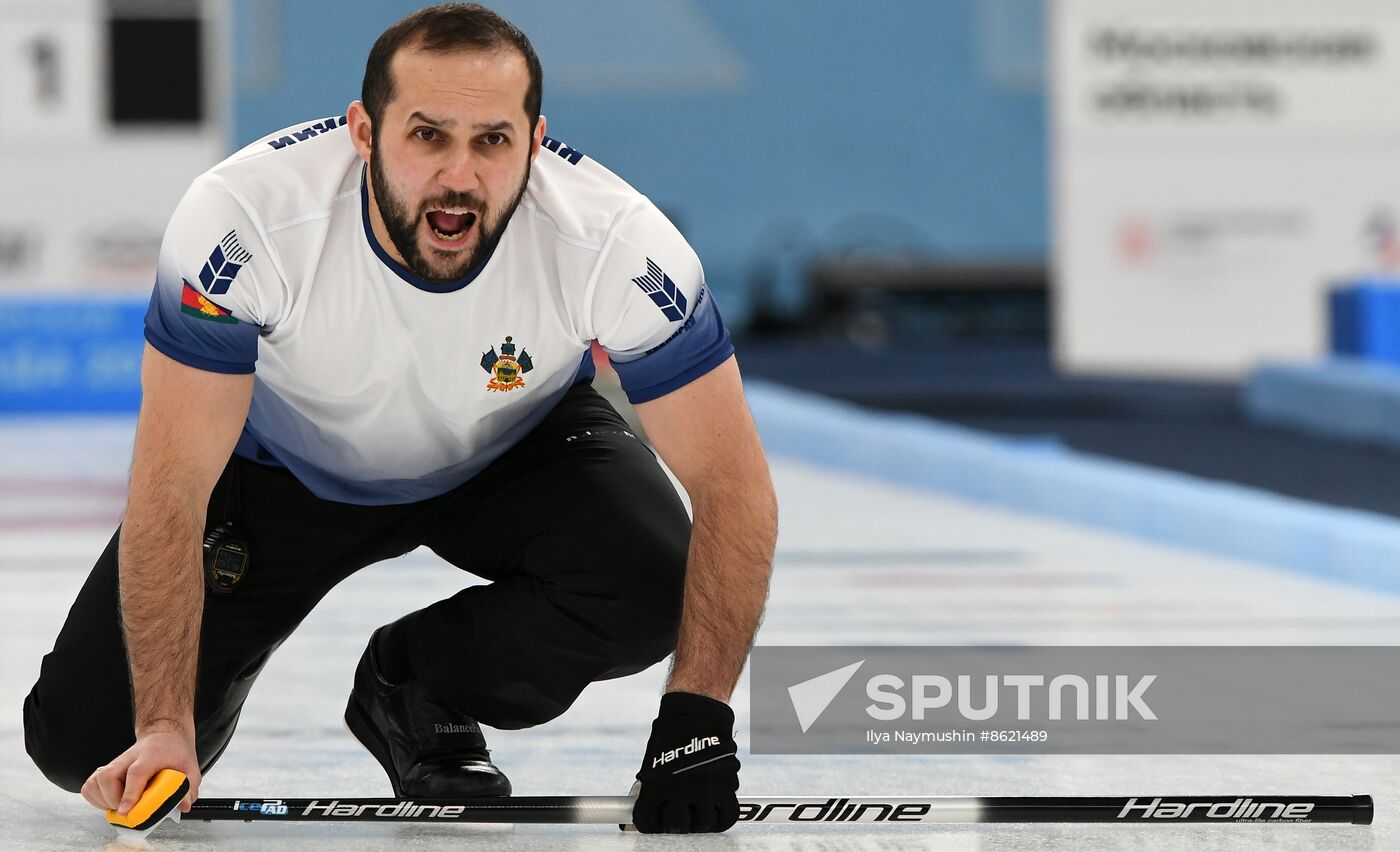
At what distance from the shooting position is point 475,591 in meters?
3.10

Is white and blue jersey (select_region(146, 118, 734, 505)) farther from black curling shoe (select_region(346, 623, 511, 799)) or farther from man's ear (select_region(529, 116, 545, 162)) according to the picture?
black curling shoe (select_region(346, 623, 511, 799))

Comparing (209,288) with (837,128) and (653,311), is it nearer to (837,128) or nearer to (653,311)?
(653,311)

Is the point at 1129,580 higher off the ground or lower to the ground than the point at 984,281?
higher

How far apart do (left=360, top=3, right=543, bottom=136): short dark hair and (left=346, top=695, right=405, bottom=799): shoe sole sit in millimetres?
878

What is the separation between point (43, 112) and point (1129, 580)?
666 cm

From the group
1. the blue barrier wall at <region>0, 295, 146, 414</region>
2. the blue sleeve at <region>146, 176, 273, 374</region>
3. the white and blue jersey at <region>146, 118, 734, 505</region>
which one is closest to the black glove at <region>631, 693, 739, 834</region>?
the white and blue jersey at <region>146, 118, 734, 505</region>

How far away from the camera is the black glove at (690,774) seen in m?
2.81

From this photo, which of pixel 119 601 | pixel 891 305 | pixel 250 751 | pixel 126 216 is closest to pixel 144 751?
pixel 119 601

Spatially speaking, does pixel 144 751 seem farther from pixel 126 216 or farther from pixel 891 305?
pixel 891 305

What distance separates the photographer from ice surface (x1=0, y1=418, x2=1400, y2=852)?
287cm

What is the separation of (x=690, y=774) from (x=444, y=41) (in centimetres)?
95

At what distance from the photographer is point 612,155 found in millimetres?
17344

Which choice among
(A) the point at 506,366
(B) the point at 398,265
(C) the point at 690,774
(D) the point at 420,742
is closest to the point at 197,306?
(B) the point at 398,265

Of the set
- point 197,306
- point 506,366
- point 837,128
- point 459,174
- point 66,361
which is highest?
point 459,174
